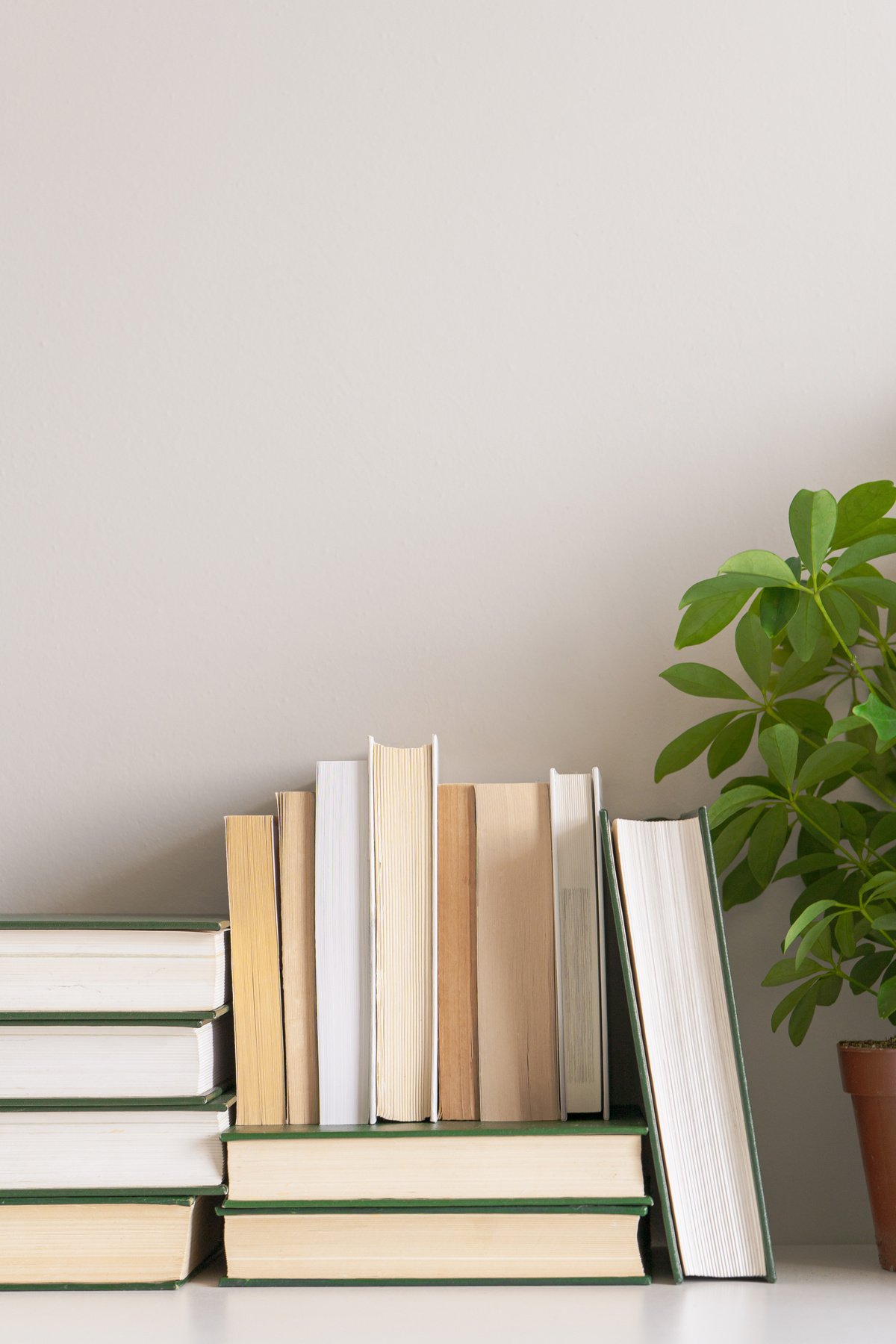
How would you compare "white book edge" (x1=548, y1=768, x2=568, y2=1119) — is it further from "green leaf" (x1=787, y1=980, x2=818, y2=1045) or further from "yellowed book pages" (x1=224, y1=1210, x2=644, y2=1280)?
"green leaf" (x1=787, y1=980, x2=818, y2=1045)

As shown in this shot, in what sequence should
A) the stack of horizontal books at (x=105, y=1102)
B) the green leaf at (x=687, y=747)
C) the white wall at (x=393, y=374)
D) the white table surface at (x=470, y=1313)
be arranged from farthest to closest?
the white wall at (x=393, y=374)
the green leaf at (x=687, y=747)
the stack of horizontal books at (x=105, y=1102)
the white table surface at (x=470, y=1313)

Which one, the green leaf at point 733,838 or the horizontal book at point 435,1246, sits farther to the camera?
the green leaf at point 733,838

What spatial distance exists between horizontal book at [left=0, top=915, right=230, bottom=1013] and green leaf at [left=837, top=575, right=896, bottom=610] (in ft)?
1.70

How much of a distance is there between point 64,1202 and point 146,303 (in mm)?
759

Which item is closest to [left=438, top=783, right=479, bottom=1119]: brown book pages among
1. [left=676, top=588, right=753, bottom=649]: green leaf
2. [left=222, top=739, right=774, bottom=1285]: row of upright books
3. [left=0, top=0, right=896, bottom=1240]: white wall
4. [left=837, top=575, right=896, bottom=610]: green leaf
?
[left=222, top=739, right=774, bottom=1285]: row of upright books

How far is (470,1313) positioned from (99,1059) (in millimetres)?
307

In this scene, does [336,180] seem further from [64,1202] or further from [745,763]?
[64,1202]

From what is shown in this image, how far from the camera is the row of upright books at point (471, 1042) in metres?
0.73

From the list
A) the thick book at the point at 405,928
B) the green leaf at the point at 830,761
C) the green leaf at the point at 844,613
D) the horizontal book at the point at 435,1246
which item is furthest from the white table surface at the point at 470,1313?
the green leaf at the point at 844,613

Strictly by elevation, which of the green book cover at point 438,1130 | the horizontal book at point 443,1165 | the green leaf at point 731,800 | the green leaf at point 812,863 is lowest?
the horizontal book at point 443,1165

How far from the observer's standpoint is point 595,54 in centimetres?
99

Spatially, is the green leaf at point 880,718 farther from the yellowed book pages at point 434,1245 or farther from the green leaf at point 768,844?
the yellowed book pages at point 434,1245

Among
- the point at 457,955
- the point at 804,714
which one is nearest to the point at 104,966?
the point at 457,955

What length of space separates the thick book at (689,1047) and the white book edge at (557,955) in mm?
53
